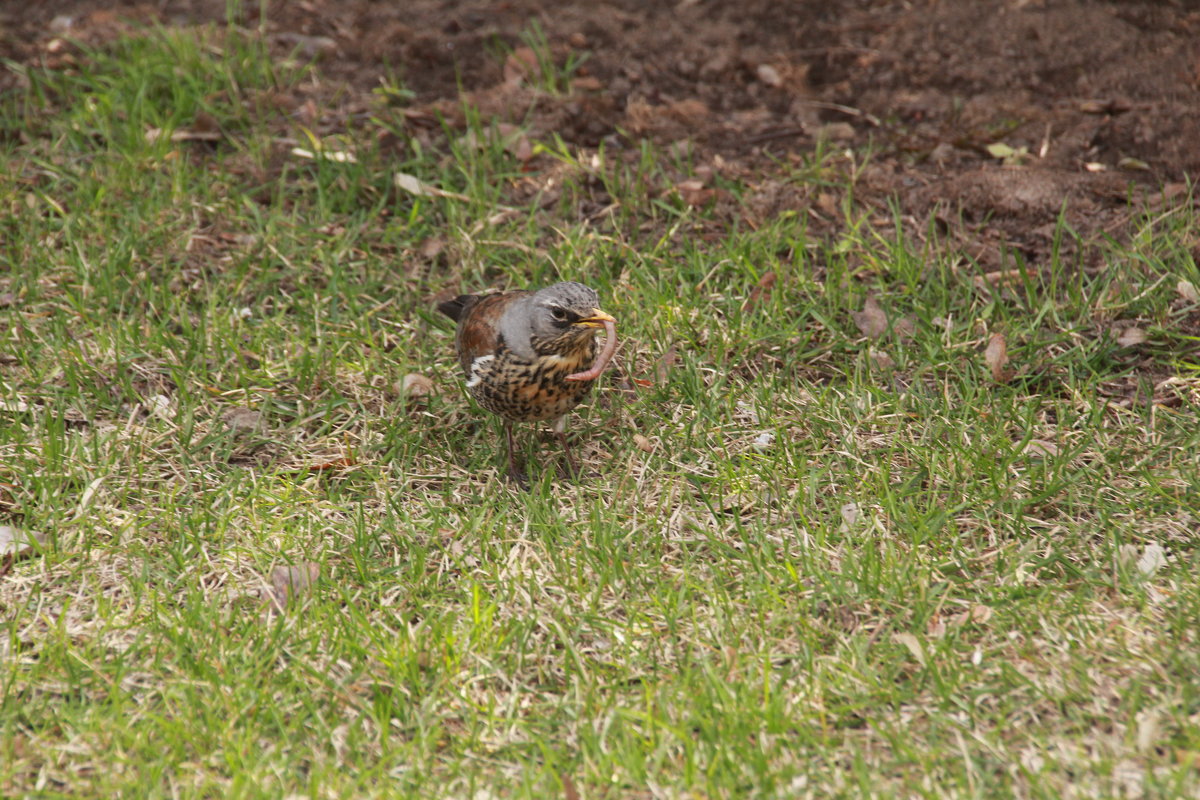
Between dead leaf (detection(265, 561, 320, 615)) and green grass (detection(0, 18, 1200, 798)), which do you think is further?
dead leaf (detection(265, 561, 320, 615))

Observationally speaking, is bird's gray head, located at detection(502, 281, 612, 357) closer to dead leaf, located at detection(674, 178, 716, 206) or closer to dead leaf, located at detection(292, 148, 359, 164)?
dead leaf, located at detection(674, 178, 716, 206)

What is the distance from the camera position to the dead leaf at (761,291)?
561cm

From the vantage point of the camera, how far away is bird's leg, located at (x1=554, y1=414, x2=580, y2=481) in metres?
4.90

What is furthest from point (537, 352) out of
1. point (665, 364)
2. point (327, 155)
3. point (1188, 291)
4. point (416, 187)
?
point (1188, 291)

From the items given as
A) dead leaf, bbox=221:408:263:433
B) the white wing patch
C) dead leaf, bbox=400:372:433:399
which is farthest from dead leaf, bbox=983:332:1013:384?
dead leaf, bbox=221:408:263:433

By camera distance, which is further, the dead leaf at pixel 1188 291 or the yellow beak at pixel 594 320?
the dead leaf at pixel 1188 291

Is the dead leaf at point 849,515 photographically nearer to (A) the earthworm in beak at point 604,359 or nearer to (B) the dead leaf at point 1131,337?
(A) the earthworm in beak at point 604,359

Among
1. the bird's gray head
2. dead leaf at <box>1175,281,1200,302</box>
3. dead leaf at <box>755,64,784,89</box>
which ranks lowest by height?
dead leaf at <box>1175,281,1200,302</box>

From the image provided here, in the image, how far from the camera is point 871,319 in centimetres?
552

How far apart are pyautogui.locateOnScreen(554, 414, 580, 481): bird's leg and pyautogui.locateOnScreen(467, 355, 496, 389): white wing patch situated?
1.37 feet

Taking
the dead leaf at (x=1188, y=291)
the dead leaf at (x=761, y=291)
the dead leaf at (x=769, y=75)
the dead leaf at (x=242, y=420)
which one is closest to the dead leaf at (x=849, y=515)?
the dead leaf at (x=761, y=291)

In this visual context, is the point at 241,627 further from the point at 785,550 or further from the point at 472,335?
the point at 785,550

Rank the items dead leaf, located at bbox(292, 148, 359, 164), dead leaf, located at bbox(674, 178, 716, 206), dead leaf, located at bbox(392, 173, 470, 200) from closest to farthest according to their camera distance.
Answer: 1. dead leaf, located at bbox(674, 178, 716, 206)
2. dead leaf, located at bbox(392, 173, 470, 200)
3. dead leaf, located at bbox(292, 148, 359, 164)

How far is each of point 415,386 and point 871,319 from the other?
2.20m
